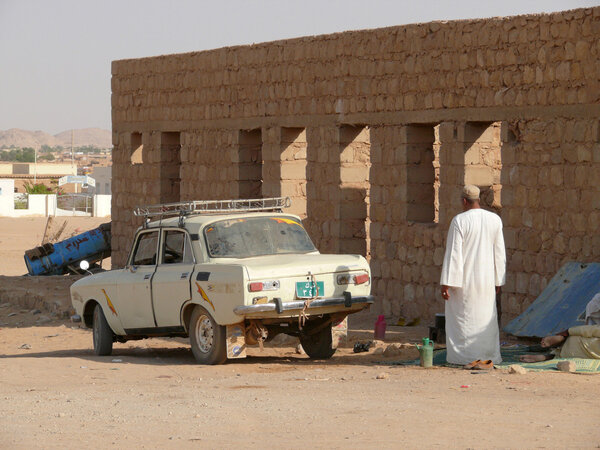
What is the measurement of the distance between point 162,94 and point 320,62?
16.1ft

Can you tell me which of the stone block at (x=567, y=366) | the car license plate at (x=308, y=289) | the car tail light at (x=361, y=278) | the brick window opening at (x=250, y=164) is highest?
the brick window opening at (x=250, y=164)

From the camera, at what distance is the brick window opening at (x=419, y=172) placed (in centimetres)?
1577

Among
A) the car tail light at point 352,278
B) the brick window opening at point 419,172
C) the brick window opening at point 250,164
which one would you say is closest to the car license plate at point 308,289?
the car tail light at point 352,278

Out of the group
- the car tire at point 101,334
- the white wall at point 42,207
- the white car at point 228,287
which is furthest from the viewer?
the white wall at point 42,207

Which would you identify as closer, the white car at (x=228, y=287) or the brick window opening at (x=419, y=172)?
the white car at (x=228, y=287)

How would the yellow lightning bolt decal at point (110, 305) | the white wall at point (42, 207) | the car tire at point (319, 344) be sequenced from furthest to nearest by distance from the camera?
1. the white wall at point (42, 207)
2. the yellow lightning bolt decal at point (110, 305)
3. the car tire at point (319, 344)

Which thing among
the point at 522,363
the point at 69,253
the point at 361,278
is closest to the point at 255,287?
the point at 361,278

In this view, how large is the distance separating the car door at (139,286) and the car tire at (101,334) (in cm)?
37

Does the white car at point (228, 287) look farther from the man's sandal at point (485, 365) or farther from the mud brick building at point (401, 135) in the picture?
the mud brick building at point (401, 135)

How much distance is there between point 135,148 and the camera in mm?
22906

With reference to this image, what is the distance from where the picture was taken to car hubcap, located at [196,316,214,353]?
11504mm

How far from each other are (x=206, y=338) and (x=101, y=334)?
1.85m

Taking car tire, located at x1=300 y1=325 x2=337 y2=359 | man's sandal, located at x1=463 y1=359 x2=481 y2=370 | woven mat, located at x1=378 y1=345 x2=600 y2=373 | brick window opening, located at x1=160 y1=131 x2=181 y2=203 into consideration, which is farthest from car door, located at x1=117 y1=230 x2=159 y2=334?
brick window opening, located at x1=160 y1=131 x2=181 y2=203

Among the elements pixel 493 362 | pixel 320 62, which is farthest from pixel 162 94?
pixel 493 362
